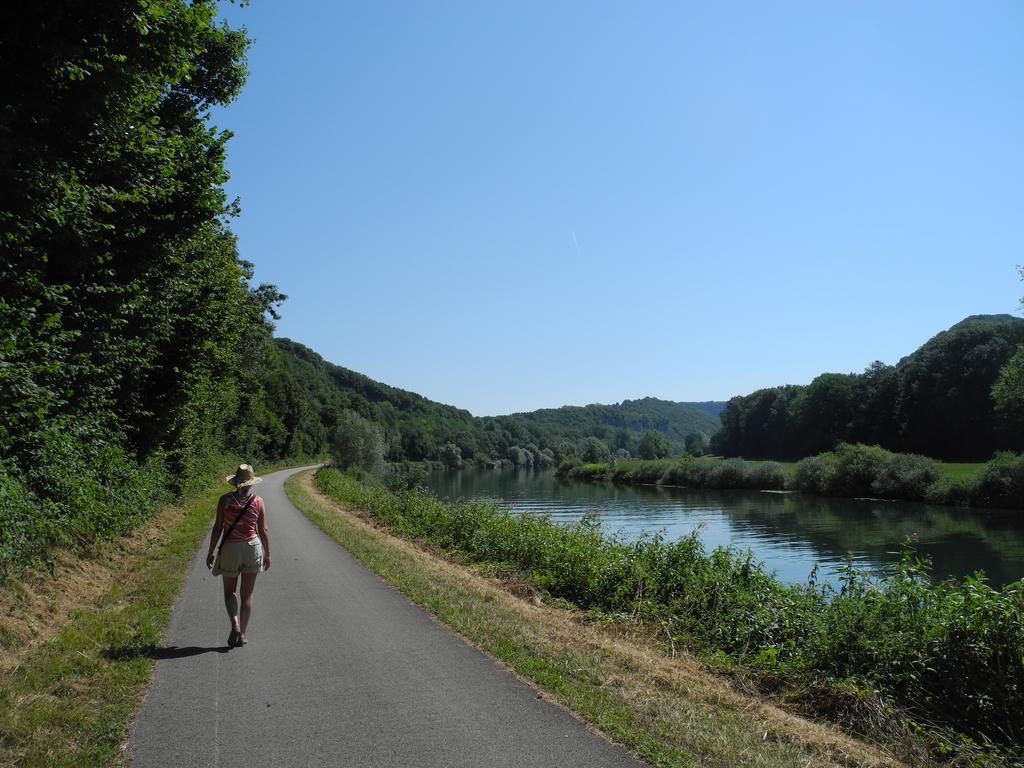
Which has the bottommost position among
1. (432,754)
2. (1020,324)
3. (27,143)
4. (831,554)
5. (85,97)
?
(831,554)

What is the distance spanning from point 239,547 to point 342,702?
8.14 feet

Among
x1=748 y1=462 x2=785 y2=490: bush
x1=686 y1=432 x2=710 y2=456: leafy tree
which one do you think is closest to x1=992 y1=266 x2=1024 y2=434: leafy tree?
x1=748 y1=462 x2=785 y2=490: bush

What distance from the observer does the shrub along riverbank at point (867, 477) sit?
4084 centimetres

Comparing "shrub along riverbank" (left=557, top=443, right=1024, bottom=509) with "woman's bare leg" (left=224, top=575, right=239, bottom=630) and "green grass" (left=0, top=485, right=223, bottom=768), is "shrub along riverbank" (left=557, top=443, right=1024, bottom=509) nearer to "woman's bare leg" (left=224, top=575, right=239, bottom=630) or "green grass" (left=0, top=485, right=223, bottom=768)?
"woman's bare leg" (left=224, top=575, right=239, bottom=630)

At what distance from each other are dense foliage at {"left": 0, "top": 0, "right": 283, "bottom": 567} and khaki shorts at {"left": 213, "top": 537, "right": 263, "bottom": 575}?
1.88 metres

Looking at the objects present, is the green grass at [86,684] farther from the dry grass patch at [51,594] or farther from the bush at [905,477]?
the bush at [905,477]

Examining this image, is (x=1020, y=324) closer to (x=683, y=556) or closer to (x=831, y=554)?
(x=831, y=554)

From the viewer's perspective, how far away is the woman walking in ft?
23.5

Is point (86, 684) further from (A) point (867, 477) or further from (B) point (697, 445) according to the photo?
(B) point (697, 445)

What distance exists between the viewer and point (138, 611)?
27.0 ft

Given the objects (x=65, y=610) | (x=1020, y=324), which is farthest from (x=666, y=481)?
(x=65, y=610)

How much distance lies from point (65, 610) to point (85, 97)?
567 cm

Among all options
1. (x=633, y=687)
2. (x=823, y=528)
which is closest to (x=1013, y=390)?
(x=823, y=528)

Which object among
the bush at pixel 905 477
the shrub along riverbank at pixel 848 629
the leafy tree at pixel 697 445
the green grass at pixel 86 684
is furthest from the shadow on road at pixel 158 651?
the leafy tree at pixel 697 445
